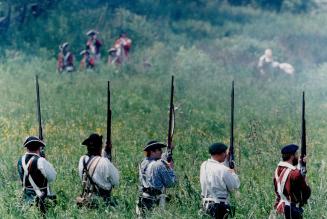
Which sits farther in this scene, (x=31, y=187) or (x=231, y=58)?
(x=231, y=58)

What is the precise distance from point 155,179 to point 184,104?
10300 mm

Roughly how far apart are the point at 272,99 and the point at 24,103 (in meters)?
7.47

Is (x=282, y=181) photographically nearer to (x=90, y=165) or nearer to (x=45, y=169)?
(x=90, y=165)

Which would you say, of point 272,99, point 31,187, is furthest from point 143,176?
point 272,99

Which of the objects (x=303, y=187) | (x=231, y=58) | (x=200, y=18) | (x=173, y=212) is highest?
(x=200, y=18)

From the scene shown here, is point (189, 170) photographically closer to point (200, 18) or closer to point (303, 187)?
point (303, 187)

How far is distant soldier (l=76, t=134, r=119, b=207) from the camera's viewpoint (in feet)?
28.9

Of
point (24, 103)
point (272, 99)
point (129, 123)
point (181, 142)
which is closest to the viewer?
point (181, 142)

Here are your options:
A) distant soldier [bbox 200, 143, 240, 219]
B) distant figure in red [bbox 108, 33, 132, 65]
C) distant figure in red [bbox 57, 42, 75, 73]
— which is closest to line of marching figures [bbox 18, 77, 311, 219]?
distant soldier [bbox 200, 143, 240, 219]

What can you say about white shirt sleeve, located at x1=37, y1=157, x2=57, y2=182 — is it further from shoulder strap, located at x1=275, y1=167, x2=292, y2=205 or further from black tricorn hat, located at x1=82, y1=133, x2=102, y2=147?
shoulder strap, located at x1=275, y1=167, x2=292, y2=205

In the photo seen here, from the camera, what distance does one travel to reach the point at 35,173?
8891 mm

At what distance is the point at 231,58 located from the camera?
26.6m

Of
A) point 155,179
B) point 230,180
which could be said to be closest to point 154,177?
point 155,179

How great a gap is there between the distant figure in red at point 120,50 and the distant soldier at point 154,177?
16.7m
